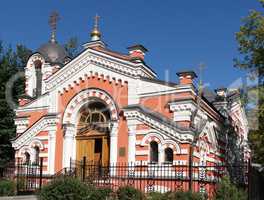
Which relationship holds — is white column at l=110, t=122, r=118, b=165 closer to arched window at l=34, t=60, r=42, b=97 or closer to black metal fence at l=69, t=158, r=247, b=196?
black metal fence at l=69, t=158, r=247, b=196

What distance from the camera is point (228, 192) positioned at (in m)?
13.1

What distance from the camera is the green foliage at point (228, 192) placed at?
42.7ft

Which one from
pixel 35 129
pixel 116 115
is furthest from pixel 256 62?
pixel 35 129

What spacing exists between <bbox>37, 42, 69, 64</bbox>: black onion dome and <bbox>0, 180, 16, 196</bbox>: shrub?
9.76 m

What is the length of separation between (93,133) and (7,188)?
A: 5.15 metres

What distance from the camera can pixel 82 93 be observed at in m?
20.5

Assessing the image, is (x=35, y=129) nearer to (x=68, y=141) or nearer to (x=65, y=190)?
(x=68, y=141)

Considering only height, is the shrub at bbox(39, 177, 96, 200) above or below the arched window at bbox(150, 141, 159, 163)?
below

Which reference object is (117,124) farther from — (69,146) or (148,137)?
(69,146)

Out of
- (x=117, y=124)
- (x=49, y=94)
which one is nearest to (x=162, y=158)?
(x=117, y=124)

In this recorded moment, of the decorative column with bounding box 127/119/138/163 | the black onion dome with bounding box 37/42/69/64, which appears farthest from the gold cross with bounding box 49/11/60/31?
the decorative column with bounding box 127/119/138/163

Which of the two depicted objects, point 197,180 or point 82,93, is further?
point 82,93

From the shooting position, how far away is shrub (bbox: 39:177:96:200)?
445 inches

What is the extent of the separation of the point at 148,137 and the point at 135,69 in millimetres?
3113
